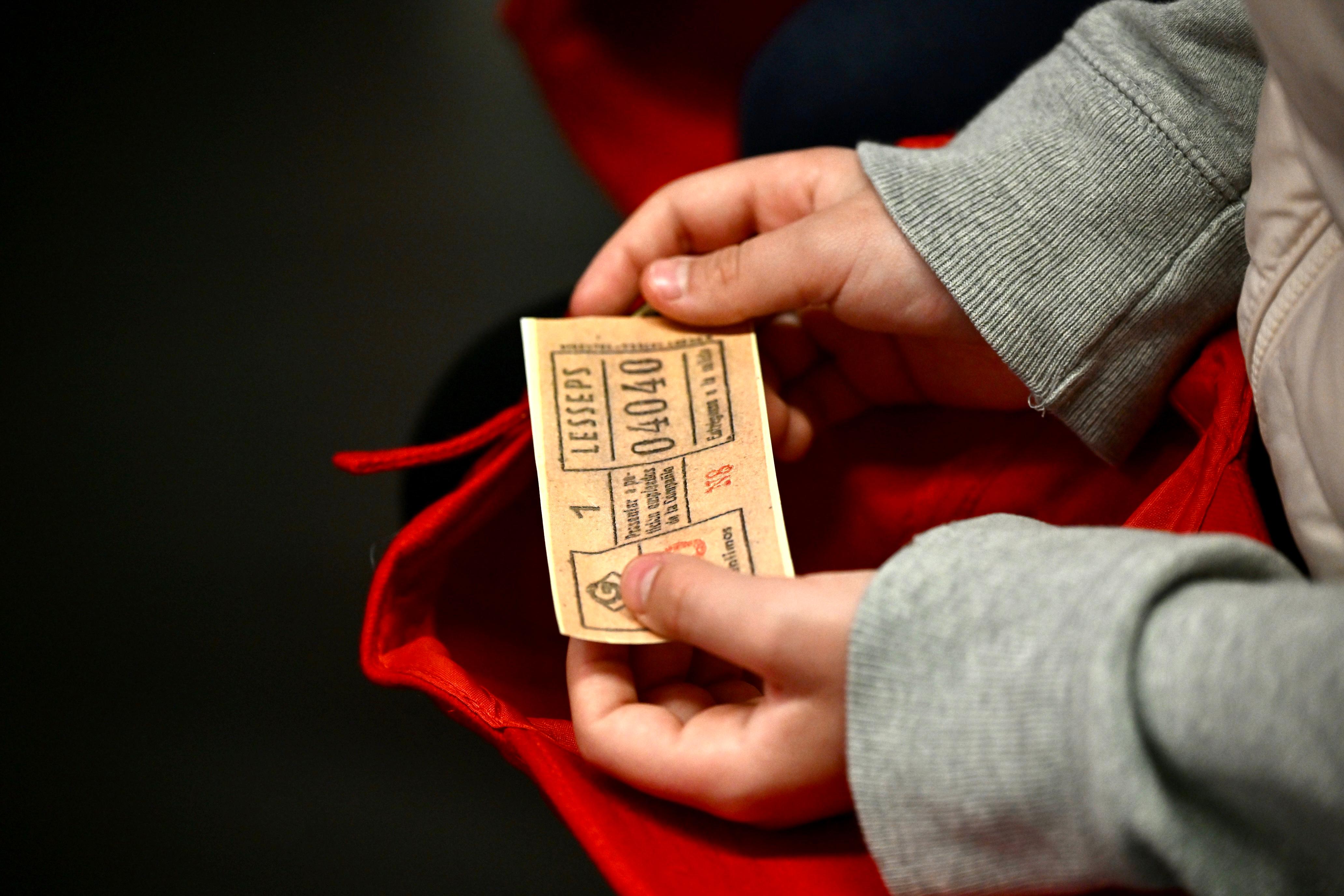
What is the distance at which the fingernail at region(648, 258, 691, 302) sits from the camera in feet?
1.93

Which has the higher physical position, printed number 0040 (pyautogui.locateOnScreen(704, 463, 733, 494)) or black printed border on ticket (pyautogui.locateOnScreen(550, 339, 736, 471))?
black printed border on ticket (pyautogui.locateOnScreen(550, 339, 736, 471))

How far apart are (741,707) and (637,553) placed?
3.9 inches

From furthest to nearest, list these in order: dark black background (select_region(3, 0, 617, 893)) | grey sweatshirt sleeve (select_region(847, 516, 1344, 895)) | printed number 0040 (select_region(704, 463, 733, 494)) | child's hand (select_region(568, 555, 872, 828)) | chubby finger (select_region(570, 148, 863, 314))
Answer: dark black background (select_region(3, 0, 617, 893))
chubby finger (select_region(570, 148, 863, 314))
printed number 0040 (select_region(704, 463, 733, 494))
child's hand (select_region(568, 555, 872, 828))
grey sweatshirt sleeve (select_region(847, 516, 1344, 895))

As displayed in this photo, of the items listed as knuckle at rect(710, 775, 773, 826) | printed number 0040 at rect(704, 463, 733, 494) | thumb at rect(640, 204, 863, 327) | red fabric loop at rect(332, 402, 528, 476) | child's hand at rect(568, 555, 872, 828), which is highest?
thumb at rect(640, 204, 863, 327)

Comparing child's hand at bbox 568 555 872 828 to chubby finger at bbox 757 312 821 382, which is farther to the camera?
chubby finger at bbox 757 312 821 382

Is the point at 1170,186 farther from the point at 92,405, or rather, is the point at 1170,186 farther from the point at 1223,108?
the point at 92,405

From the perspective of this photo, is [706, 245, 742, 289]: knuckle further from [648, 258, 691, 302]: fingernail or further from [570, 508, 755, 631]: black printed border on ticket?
[570, 508, 755, 631]: black printed border on ticket

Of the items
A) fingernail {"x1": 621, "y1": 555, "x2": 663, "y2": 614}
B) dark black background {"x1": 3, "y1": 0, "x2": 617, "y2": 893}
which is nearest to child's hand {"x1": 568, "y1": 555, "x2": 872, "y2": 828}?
fingernail {"x1": 621, "y1": 555, "x2": 663, "y2": 614}

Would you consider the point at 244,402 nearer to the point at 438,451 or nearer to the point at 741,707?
the point at 438,451

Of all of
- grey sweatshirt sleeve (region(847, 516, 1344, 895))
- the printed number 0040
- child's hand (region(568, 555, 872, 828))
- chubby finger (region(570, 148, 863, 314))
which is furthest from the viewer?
chubby finger (region(570, 148, 863, 314))

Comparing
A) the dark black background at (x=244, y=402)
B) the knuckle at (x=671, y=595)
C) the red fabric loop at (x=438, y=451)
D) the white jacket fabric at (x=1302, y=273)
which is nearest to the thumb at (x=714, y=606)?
the knuckle at (x=671, y=595)

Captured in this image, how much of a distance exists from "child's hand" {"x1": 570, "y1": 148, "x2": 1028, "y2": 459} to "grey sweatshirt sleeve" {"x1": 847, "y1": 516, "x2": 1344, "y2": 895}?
217 mm

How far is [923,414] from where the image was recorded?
676mm

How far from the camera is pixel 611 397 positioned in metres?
0.56
